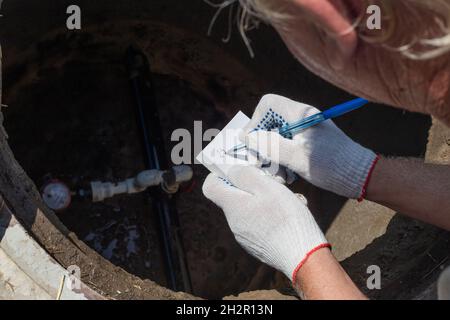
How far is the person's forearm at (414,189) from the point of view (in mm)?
1528

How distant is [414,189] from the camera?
1567mm

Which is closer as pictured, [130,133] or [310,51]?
[310,51]

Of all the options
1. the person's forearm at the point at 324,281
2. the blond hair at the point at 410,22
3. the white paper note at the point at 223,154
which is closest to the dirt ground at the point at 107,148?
the white paper note at the point at 223,154

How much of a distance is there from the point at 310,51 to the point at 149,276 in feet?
5.42

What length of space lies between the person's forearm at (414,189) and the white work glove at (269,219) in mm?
221

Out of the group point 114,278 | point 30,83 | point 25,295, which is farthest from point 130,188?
point 25,295

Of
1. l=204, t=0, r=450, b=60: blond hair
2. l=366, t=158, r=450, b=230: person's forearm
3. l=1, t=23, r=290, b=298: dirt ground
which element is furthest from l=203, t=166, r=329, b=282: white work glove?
l=1, t=23, r=290, b=298: dirt ground

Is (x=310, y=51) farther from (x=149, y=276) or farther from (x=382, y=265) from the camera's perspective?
(x=149, y=276)

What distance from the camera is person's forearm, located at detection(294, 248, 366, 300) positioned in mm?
1297

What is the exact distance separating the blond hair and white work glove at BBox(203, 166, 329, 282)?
610 mm

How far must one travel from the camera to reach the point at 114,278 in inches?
58.7

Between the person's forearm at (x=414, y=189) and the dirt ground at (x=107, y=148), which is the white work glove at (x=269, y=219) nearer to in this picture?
the person's forearm at (x=414, y=189)

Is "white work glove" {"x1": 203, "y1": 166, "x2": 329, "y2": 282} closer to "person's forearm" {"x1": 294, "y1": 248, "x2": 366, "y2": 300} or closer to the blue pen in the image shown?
"person's forearm" {"x1": 294, "y1": 248, "x2": 366, "y2": 300}

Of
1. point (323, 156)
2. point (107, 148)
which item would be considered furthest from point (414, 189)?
point (107, 148)
